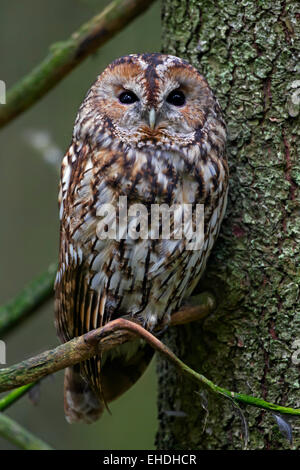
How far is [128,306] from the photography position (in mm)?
1898

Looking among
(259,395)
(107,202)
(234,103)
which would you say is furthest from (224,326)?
(234,103)

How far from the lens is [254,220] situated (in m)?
1.87

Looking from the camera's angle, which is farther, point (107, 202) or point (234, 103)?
point (234, 103)

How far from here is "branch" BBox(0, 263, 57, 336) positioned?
220cm

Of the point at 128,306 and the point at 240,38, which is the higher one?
the point at 240,38

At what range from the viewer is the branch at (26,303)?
2201 millimetres

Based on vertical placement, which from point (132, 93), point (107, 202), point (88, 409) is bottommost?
point (88, 409)

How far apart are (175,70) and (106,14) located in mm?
531

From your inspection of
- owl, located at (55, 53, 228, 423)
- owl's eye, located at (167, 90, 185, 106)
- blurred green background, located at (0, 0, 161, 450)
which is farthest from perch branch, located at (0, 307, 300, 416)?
blurred green background, located at (0, 0, 161, 450)
